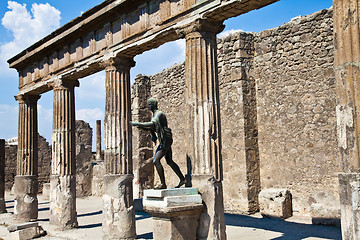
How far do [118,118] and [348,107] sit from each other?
513cm

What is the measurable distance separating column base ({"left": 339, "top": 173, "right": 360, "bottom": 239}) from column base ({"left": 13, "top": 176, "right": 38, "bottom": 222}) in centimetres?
936

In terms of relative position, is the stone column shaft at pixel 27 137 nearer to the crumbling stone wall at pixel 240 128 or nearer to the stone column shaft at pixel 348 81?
the crumbling stone wall at pixel 240 128

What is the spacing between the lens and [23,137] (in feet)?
39.1

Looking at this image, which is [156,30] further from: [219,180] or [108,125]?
[219,180]

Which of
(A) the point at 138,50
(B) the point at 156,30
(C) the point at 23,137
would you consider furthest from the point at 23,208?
(B) the point at 156,30

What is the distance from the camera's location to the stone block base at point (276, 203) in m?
9.38

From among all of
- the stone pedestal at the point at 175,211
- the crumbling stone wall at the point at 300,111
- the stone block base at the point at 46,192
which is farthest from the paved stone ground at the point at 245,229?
the stone block base at the point at 46,192

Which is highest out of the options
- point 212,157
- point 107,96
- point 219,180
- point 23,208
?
point 107,96

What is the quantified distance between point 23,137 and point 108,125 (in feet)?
16.1

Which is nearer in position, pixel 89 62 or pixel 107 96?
pixel 107 96

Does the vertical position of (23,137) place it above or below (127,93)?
below

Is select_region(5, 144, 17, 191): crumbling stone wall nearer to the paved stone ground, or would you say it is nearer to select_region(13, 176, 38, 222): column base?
the paved stone ground

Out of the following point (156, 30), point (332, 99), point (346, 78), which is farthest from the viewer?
point (332, 99)

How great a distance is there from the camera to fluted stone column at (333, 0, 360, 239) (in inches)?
169
